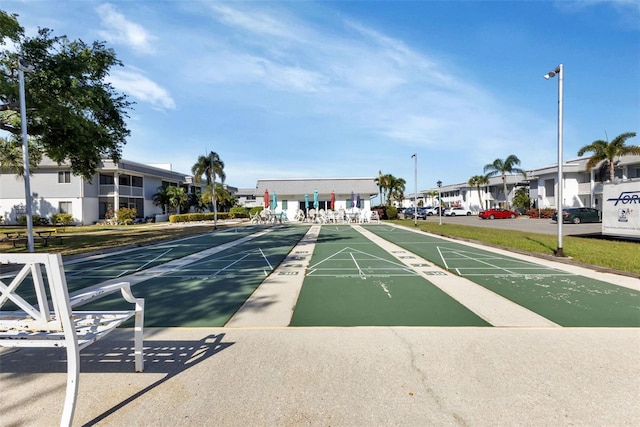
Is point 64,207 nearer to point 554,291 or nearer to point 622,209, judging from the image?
point 554,291

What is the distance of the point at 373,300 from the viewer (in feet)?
19.3

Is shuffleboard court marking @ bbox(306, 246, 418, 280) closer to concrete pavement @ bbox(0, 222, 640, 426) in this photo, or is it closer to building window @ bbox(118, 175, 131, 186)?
concrete pavement @ bbox(0, 222, 640, 426)

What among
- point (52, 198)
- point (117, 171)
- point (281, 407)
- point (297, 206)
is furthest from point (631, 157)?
point (52, 198)

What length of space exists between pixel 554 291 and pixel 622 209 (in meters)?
12.6

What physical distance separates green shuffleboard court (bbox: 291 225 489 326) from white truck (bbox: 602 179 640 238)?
42.5 feet

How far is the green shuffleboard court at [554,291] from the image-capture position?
16.2 feet

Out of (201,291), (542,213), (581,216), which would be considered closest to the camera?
(201,291)

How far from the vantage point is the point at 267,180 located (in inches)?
1702

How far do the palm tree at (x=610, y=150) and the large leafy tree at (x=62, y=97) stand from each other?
45.0m

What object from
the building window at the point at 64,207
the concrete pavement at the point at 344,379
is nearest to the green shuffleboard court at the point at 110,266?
the concrete pavement at the point at 344,379

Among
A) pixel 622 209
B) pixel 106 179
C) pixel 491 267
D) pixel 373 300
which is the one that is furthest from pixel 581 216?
pixel 106 179

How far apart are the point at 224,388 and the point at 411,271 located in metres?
6.68

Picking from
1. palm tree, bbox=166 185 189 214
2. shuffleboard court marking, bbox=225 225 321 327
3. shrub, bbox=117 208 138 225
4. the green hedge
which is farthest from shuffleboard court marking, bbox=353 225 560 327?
palm tree, bbox=166 185 189 214

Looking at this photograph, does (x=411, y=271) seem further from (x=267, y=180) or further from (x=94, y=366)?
(x=267, y=180)
